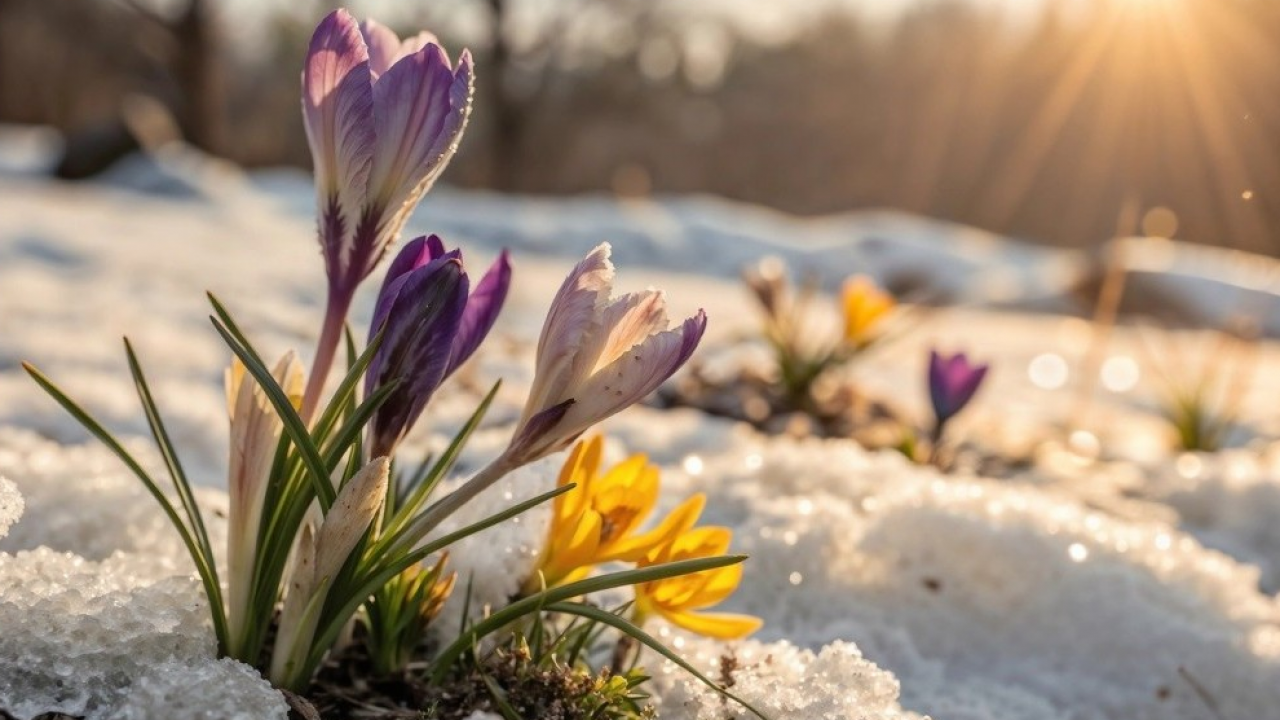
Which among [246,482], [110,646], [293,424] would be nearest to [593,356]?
[293,424]

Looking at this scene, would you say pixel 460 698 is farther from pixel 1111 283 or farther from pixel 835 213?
pixel 835 213

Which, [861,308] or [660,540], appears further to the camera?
[861,308]

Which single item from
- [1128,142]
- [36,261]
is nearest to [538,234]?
[36,261]

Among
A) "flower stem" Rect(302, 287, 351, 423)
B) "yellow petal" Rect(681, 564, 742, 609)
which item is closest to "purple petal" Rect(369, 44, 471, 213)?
"flower stem" Rect(302, 287, 351, 423)

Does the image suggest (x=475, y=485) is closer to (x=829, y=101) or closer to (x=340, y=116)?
(x=340, y=116)

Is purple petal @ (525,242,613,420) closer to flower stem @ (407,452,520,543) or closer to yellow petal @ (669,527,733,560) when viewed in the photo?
flower stem @ (407,452,520,543)

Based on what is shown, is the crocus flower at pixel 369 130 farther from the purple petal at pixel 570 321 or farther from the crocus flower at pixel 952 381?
the crocus flower at pixel 952 381
